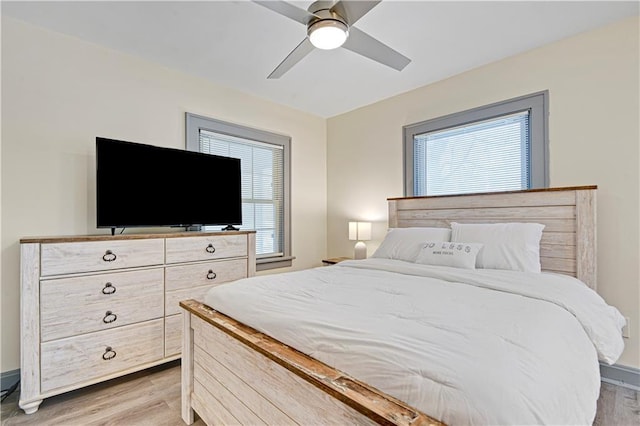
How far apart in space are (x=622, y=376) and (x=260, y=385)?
2.64m

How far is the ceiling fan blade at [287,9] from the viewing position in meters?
1.58

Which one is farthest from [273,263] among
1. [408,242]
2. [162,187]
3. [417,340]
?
[417,340]

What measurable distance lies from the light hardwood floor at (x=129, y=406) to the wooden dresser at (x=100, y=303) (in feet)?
0.37

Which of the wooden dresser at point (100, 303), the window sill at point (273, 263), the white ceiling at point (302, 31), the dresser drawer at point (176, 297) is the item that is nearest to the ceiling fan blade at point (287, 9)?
the white ceiling at point (302, 31)

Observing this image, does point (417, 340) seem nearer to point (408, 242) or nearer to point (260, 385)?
point (260, 385)

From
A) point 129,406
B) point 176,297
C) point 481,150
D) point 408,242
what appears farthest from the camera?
point 481,150

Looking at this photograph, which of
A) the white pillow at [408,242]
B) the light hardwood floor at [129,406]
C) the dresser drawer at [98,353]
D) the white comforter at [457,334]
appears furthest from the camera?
the white pillow at [408,242]

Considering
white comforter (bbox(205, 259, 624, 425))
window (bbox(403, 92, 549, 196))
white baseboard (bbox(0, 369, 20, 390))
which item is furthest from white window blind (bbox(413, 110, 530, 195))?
white baseboard (bbox(0, 369, 20, 390))

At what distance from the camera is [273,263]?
3.74 meters

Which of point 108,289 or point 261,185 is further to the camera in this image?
point 261,185

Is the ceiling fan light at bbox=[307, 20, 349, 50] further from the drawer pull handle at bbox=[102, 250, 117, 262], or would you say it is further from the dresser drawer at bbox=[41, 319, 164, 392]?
the dresser drawer at bbox=[41, 319, 164, 392]

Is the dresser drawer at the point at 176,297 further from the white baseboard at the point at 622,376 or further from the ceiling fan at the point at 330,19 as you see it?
the white baseboard at the point at 622,376

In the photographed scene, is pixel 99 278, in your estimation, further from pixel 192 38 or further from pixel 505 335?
pixel 505 335

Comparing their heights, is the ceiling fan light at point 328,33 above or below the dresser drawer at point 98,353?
above
